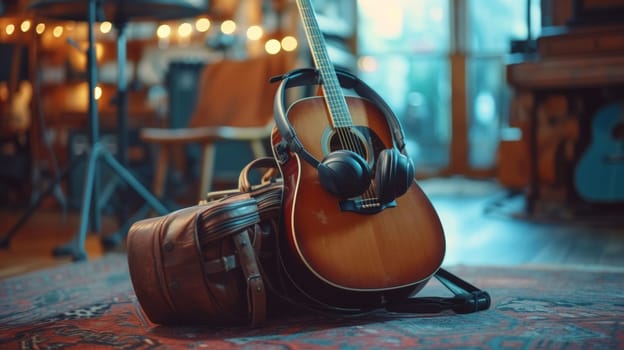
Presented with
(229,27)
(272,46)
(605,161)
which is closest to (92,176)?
(605,161)

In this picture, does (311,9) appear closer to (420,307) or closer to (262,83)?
(420,307)

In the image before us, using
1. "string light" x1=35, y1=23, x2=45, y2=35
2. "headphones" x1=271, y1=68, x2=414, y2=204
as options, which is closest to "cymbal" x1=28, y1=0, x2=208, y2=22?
"string light" x1=35, y1=23, x2=45, y2=35

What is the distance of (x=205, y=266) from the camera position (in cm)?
156

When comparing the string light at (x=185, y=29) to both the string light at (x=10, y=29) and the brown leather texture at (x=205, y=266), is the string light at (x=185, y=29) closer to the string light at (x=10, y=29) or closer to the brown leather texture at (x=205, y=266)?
the string light at (x=10, y=29)

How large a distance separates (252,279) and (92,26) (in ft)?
4.67

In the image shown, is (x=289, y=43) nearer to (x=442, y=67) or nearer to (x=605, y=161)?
(x=442, y=67)

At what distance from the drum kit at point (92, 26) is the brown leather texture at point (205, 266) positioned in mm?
1064

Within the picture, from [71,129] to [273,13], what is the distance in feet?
5.30

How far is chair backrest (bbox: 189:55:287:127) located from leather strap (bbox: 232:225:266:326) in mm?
1945

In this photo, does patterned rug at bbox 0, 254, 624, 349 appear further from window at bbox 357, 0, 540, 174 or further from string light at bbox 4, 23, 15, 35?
window at bbox 357, 0, 540, 174

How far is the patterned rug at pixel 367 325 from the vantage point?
1.43 m

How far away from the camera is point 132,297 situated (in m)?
1.96

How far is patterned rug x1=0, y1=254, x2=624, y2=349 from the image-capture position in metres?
1.43

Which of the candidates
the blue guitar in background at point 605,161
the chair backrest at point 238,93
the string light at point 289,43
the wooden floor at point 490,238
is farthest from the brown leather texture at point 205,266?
the string light at point 289,43
